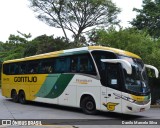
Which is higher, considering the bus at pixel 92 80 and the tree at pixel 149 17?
the tree at pixel 149 17

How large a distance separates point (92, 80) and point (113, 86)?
4.58ft

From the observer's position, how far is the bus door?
1459 centimetres

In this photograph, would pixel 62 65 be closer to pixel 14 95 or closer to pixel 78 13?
pixel 14 95

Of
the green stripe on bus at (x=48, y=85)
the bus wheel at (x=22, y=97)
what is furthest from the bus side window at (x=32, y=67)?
the bus wheel at (x=22, y=97)

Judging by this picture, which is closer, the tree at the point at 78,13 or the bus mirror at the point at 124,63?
the bus mirror at the point at 124,63

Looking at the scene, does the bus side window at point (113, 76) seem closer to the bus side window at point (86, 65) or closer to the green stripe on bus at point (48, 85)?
the bus side window at point (86, 65)

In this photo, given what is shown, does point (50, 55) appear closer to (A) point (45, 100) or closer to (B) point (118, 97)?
(A) point (45, 100)

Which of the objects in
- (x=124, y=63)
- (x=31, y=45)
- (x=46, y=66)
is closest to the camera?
(x=124, y=63)

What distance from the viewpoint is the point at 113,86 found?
48.6 ft

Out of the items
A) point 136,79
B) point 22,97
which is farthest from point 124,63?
point 22,97

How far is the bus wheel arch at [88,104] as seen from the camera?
52.4 feet

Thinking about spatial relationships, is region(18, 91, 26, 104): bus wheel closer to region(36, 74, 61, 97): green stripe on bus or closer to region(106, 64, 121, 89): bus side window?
region(36, 74, 61, 97): green stripe on bus

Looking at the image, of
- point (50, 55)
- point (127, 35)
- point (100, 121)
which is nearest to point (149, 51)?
point (127, 35)

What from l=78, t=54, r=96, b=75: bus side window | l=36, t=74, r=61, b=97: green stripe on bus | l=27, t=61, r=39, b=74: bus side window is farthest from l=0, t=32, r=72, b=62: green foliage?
l=78, t=54, r=96, b=75: bus side window
